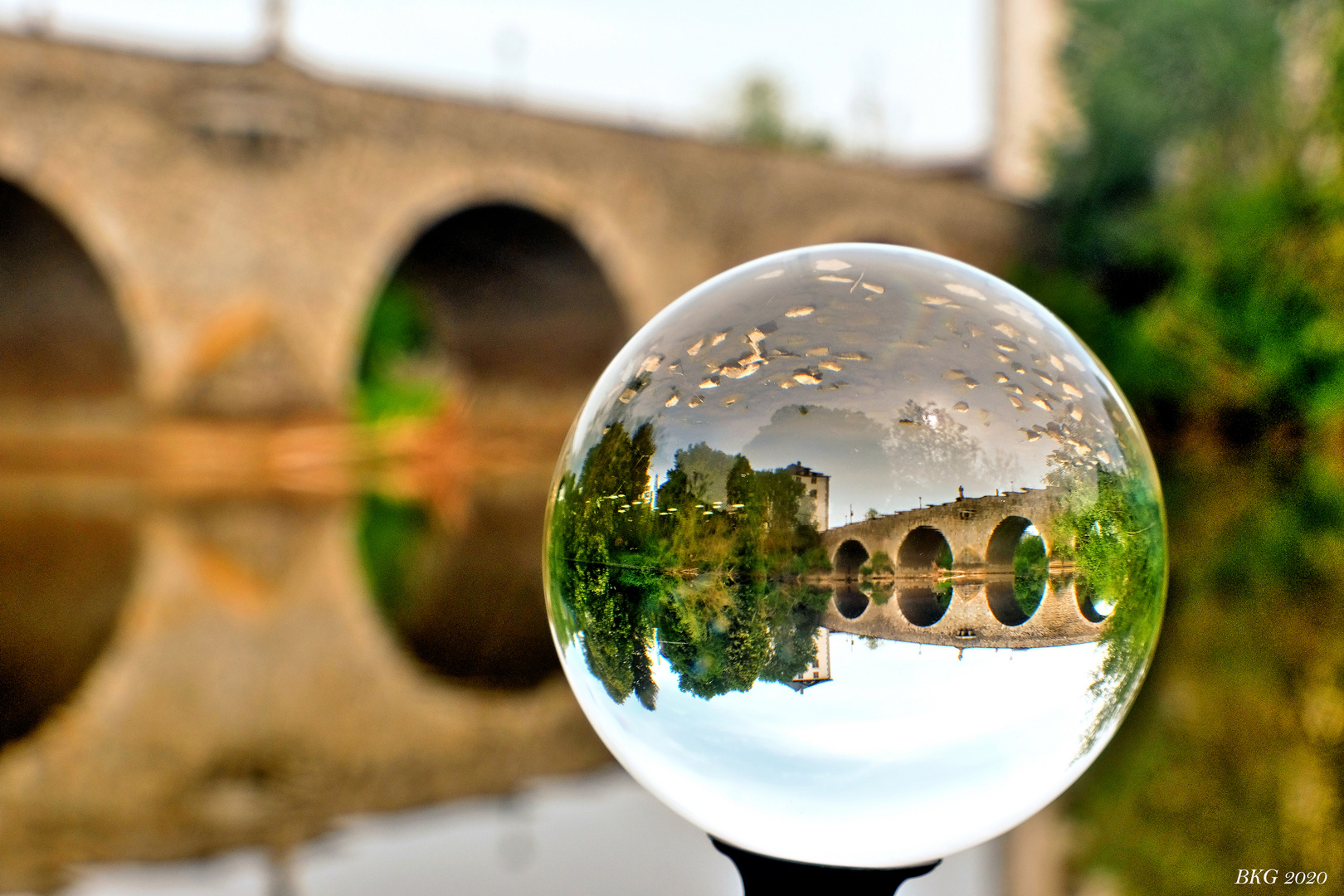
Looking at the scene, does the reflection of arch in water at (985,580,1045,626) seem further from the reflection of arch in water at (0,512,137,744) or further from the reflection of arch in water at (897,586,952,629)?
the reflection of arch in water at (0,512,137,744)

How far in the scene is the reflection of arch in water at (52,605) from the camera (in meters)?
3.46

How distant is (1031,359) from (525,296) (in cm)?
1810

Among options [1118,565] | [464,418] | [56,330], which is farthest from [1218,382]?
[56,330]

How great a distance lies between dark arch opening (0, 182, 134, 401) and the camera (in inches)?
606

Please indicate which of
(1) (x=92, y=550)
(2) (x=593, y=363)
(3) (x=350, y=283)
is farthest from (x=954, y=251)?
(1) (x=92, y=550)

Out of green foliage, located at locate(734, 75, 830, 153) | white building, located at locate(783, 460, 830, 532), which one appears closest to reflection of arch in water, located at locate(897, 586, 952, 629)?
white building, located at locate(783, 460, 830, 532)

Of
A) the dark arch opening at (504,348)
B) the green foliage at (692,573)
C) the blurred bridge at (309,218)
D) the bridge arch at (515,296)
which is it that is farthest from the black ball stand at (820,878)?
the bridge arch at (515,296)

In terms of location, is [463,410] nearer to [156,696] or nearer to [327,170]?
[327,170]

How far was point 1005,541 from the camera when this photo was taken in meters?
1.34

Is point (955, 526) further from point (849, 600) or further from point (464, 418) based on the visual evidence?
point (464, 418)

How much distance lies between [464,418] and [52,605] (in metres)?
12.1

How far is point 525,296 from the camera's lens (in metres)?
19.2

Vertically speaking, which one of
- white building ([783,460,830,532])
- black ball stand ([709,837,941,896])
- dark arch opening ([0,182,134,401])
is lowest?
black ball stand ([709,837,941,896])

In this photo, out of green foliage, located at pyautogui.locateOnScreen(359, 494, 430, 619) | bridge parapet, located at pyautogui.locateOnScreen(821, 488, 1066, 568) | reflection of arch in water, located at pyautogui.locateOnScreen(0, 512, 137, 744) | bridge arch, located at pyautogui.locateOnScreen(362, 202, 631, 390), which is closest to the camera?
bridge parapet, located at pyautogui.locateOnScreen(821, 488, 1066, 568)
